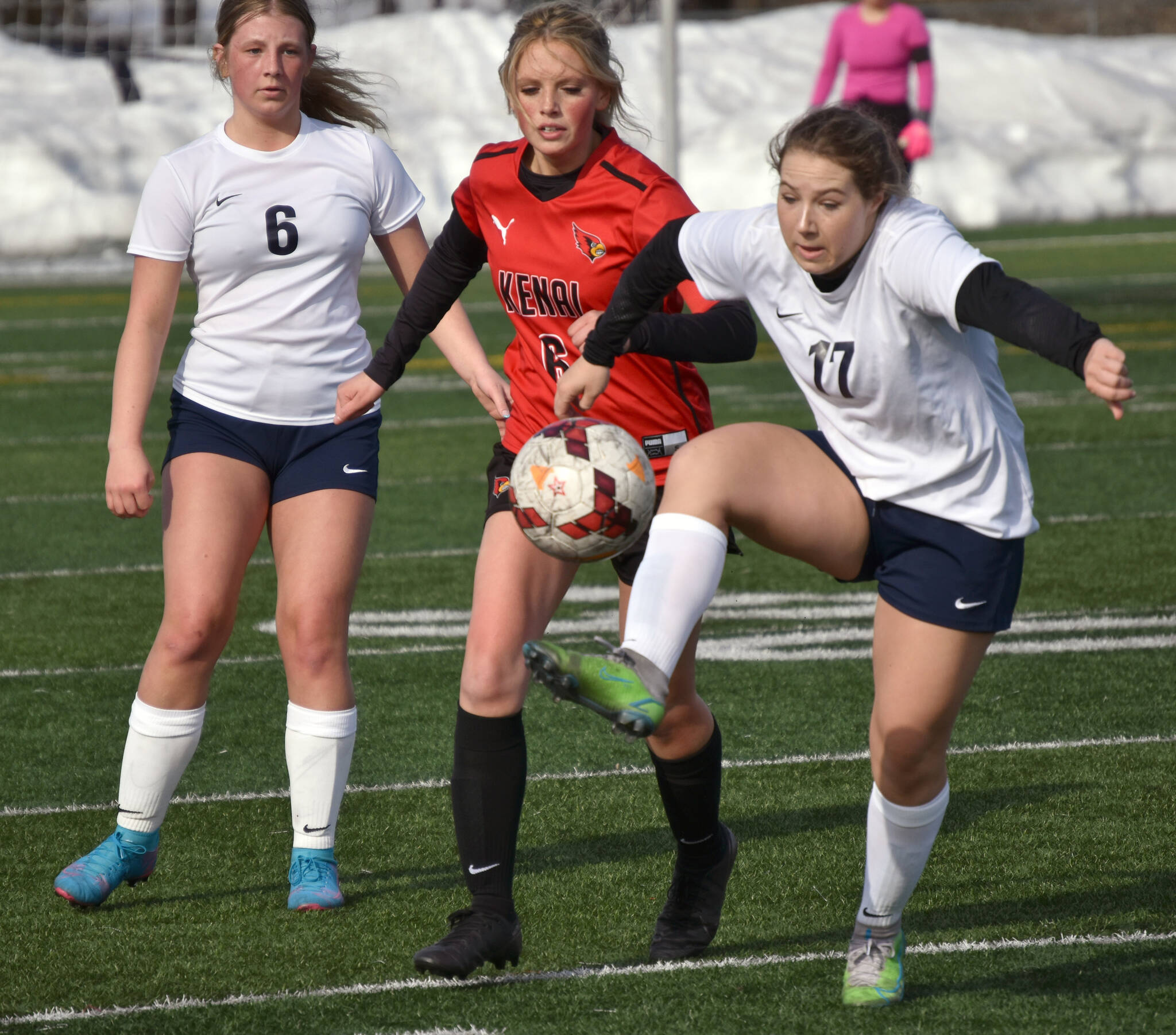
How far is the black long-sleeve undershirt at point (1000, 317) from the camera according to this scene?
→ 3.05 metres

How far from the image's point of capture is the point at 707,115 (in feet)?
117

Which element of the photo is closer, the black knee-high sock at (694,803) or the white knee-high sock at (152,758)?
the black knee-high sock at (694,803)

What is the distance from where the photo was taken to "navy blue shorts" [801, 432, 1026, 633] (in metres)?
3.53

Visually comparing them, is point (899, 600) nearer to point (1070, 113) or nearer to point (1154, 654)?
point (1154, 654)

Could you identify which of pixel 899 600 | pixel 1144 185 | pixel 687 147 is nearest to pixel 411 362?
pixel 899 600

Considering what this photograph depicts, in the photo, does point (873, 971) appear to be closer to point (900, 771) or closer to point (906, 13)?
point (900, 771)

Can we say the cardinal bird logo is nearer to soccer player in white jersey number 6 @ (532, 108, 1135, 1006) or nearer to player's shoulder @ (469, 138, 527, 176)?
player's shoulder @ (469, 138, 527, 176)

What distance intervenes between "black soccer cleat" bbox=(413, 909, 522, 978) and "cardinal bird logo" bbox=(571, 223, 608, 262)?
1.40 meters

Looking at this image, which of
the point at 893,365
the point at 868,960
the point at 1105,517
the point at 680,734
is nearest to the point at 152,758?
the point at 680,734

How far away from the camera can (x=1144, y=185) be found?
37.6 m

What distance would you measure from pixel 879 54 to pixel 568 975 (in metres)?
11.8

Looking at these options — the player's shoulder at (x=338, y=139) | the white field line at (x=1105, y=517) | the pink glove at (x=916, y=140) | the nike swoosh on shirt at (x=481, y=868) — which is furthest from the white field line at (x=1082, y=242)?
the nike swoosh on shirt at (x=481, y=868)

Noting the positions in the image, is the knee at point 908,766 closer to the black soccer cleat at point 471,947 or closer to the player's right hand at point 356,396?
the black soccer cleat at point 471,947

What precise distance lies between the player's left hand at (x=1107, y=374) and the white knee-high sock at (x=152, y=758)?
238 centimetres
